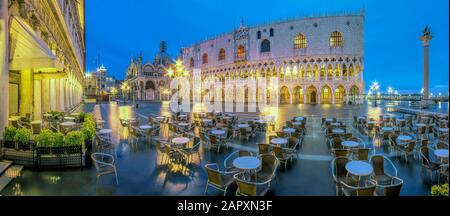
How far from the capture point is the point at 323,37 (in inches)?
1854

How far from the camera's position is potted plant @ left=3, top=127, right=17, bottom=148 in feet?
22.7

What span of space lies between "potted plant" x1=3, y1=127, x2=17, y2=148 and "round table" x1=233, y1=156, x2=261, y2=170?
6399mm

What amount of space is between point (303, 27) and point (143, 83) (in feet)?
180

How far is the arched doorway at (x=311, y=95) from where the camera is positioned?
163ft

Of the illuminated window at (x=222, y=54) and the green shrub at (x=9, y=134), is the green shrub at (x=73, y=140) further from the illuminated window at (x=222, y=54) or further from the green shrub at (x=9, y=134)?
the illuminated window at (x=222, y=54)

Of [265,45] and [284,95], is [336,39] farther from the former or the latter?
[284,95]

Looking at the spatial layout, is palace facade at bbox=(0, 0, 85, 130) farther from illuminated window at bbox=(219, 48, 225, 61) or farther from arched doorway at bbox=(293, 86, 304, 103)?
illuminated window at bbox=(219, 48, 225, 61)

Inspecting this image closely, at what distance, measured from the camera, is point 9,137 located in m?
7.07

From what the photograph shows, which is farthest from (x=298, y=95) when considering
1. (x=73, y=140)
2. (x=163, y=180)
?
(x=73, y=140)

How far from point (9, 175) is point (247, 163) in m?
5.72

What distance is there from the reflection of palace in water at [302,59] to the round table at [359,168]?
147 ft
